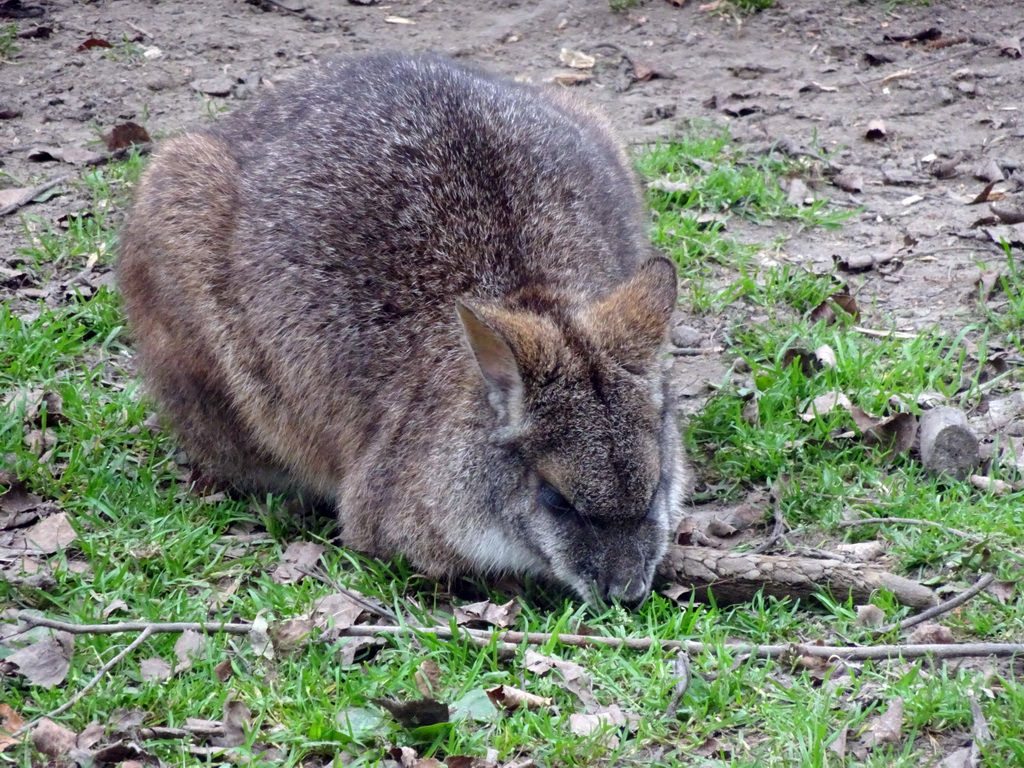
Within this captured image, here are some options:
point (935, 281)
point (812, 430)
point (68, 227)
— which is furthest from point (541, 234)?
point (68, 227)

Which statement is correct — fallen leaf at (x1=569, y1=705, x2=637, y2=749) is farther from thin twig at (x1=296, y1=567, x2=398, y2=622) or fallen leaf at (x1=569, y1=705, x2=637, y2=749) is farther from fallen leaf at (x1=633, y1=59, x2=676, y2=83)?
fallen leaf at (x1=633, y1=59, x2=676, y2=83)

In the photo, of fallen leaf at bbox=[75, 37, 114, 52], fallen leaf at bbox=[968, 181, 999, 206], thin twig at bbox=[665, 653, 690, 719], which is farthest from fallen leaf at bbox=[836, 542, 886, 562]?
fallen leaf at bbox=[75, 37, 114, 52]

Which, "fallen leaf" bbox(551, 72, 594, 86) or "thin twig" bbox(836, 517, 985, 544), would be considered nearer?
"thin twig" bbox(836, 517, 985, 544)

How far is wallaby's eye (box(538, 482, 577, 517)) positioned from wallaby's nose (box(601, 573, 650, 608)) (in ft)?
1.00

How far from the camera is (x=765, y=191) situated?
779cm

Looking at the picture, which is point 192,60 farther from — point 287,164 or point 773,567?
point 773,567

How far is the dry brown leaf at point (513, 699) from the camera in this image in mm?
4180

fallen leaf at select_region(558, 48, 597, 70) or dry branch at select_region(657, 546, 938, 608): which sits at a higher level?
fallen leaf at select_region(558, 48, 597, 70)

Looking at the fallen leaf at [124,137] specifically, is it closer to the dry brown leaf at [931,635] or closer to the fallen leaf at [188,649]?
the fallen leaf at [188,649]

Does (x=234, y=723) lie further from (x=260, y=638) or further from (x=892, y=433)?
(x=892, y=433)

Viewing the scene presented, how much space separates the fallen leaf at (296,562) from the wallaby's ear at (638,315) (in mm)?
1665

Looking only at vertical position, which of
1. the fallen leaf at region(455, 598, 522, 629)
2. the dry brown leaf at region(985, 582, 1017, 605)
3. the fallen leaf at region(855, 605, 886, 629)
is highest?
the dry brown leaf at region(985, 582, 1017, 605)

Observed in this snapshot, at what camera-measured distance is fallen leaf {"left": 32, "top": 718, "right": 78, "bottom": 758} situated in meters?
4.02

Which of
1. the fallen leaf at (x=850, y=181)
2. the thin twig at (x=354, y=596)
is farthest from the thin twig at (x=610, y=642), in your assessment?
the fallen leaf at (x=850, y=181)
